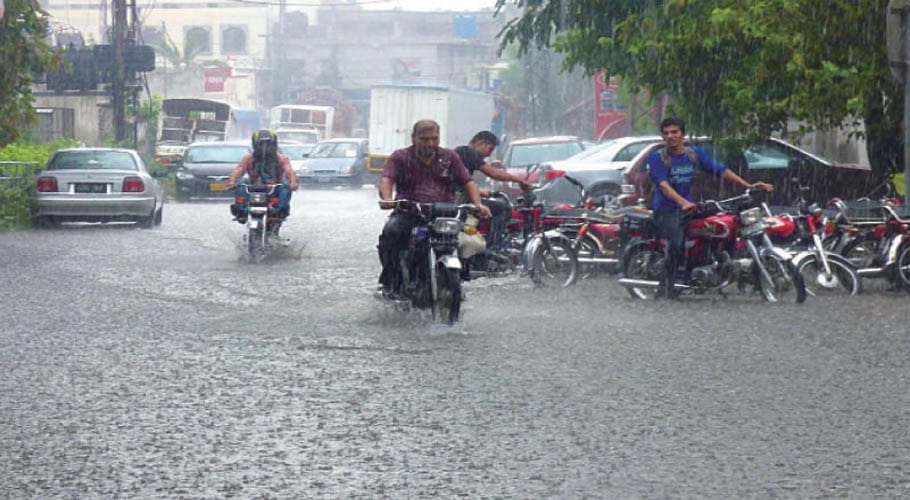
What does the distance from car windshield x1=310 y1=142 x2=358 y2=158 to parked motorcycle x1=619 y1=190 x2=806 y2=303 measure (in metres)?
36.5

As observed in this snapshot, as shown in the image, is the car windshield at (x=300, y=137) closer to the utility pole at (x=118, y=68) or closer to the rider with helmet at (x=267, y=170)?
the utility pole at (x=118, y=68)

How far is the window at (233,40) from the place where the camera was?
126 m

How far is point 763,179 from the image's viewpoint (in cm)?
2248

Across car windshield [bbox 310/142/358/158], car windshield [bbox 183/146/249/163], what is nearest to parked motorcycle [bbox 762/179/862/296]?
car windshield [bbox 183/146/249/163]

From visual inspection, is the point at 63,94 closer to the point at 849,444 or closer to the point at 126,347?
the point at 126,347

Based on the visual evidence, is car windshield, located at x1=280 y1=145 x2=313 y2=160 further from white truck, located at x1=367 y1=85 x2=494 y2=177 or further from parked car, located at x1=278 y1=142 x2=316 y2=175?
white truck, located at x1=367 y1=85 x2=494 y2=177

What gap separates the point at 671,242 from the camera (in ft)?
47.6

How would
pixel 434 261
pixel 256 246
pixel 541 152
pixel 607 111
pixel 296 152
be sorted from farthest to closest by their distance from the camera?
pixel 296 152, pixel 607 111, pixel 541 152, pixel 256 246, pixel 434 261

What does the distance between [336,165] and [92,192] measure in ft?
77.8

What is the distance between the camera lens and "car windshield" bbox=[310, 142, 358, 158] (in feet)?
167

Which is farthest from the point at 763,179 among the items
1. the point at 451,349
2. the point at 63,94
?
the point at 63,94

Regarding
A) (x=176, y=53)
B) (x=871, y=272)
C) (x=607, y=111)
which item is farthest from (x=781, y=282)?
(x=176, y=53)

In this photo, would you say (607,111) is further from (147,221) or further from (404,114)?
(147,221)

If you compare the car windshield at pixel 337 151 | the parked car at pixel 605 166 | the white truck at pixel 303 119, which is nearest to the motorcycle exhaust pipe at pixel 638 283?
the parked car at pixel 605 166
